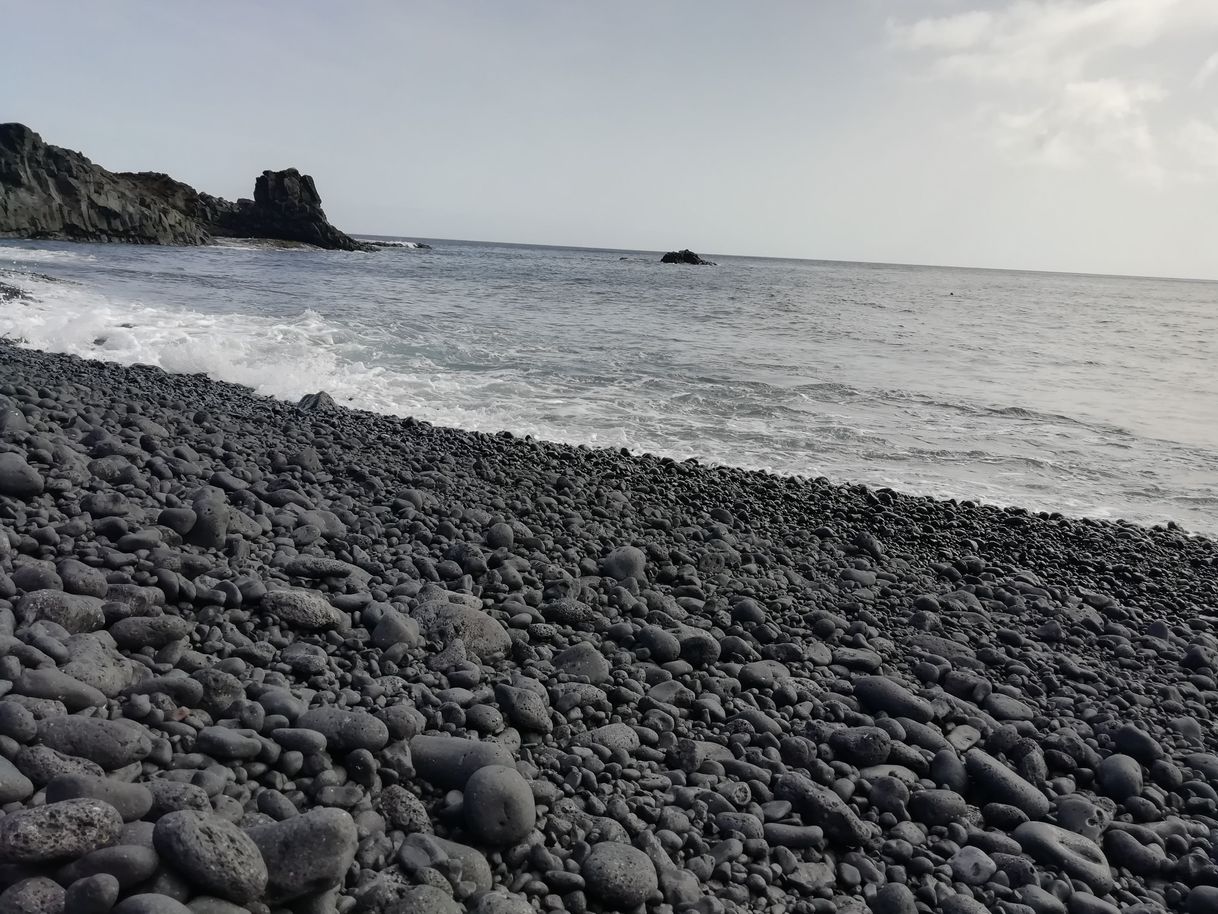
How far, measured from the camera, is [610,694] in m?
3.31

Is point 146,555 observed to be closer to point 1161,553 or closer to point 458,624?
point 458,624

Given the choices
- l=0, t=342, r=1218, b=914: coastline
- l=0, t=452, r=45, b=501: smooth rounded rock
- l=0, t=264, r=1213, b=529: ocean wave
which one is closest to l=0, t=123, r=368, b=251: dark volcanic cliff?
l=0, t=264, r=1213, b=529: ocean wave

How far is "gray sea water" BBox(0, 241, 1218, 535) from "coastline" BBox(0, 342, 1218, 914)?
2.51 metres

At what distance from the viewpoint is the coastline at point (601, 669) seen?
2436 millimetres

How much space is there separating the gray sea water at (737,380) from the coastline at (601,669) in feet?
8.22

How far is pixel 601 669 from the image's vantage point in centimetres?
342

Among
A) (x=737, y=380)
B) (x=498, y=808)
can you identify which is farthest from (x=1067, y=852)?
(x=737, y=380)

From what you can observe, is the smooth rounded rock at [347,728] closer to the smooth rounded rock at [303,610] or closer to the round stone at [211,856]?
the round stone at [211,856]

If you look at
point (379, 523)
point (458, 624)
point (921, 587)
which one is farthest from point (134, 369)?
point (921, 587)

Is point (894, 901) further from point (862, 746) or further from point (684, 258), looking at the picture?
point (684, 258)

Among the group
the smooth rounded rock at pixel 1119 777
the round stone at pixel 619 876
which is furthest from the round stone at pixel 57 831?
the smooth rounded rock at pixel 1119 777

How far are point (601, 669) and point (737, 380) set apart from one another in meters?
9.61

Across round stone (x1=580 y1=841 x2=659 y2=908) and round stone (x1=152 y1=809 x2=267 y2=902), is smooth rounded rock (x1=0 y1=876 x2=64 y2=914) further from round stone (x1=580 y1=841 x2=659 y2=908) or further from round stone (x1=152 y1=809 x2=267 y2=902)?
round stone (x1=580 y1=841 x2=659 y2=908)

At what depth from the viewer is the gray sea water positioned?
8.49 meters
